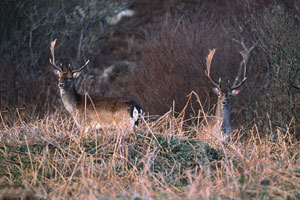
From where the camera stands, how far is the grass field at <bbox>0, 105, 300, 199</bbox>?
443cm

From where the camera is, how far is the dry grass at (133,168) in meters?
4.43

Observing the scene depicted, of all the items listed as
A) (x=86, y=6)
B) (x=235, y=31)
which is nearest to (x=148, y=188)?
(x=235, y=31)

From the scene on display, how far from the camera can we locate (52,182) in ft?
15.9

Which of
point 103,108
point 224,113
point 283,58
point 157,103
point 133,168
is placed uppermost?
point 283,58

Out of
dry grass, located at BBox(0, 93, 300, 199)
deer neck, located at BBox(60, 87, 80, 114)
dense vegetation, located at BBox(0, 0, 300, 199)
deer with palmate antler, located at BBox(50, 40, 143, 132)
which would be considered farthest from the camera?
deer neck, located at BBox(60, 87, 80, 114)

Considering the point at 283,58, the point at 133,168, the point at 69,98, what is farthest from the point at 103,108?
the point at 133,168

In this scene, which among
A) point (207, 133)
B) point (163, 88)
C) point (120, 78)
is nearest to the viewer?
point (207, 133)

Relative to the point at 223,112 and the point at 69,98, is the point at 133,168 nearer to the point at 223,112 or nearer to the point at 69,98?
the point at 69,98

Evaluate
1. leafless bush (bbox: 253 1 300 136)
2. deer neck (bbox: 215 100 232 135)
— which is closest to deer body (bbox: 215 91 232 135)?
deer neck (bbox: 215 100 232 135)

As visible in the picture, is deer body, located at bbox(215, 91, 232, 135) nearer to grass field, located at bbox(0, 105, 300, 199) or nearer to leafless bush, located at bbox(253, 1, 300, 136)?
leafless bush, located at bbox(253, 1, 300, 136)

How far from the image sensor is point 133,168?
5.16m

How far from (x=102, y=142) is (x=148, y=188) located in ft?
4.21

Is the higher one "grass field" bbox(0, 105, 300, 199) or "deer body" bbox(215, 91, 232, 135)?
"grass field" bbox(0, 105, 300, 199)

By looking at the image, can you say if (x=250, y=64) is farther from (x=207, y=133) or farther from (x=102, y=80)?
(x=207, y=133)
